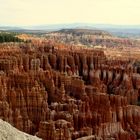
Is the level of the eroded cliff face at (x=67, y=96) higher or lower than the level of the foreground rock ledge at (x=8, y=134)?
lower

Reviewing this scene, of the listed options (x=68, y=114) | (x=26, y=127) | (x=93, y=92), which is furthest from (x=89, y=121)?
(x=93, y=92)

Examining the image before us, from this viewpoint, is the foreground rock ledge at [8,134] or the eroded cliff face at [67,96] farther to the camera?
the eroded cliff face at [67,96]

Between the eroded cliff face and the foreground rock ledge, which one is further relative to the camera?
the eroded cliff face

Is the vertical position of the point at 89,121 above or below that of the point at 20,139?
below

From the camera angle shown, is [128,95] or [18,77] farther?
[128,95]

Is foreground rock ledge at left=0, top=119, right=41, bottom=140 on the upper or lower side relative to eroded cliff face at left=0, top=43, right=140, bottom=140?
upper

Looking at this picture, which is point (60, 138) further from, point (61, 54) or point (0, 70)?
point (61, 54)

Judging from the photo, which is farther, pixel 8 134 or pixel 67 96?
pixel 67 96

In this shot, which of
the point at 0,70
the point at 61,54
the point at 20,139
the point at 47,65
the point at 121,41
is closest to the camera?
the point at 20,139
